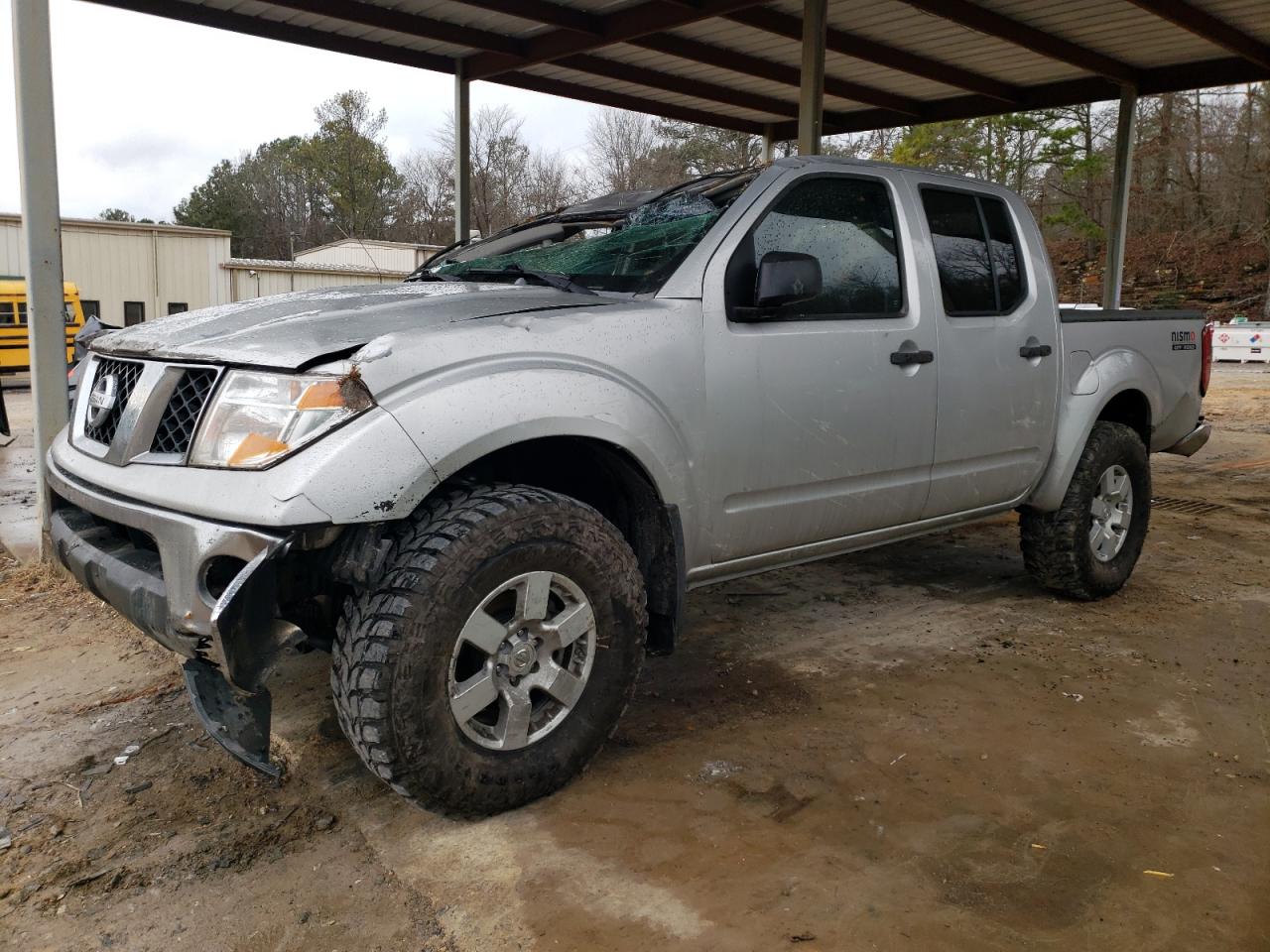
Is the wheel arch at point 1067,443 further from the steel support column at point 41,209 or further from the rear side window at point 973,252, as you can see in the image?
the steel support column at point 41,209

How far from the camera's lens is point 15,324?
59.2 ft

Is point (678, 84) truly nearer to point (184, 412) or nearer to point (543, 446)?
point (543, 446)

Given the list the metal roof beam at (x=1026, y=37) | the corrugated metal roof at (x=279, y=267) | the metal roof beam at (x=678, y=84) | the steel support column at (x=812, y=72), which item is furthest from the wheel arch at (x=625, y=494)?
the corrugated metal roof at (x=279, y=267)

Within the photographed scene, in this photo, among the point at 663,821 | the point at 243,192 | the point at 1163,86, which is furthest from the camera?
the point at 243,192

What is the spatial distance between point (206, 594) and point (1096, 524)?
396 centimetres

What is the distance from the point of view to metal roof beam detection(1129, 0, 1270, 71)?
7.70m

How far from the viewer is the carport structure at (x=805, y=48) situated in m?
7.91

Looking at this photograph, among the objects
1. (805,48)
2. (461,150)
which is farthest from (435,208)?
(805,48)

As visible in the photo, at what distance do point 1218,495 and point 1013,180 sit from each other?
32.4 meters

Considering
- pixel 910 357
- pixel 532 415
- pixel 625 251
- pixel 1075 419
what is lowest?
pixel 1075 419

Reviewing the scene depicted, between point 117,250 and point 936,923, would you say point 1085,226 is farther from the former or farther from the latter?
point 936,923

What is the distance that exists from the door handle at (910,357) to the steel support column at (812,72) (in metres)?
4.79

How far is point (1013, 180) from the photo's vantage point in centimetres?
3641

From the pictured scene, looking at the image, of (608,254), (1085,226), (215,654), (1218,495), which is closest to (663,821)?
(215,654)
